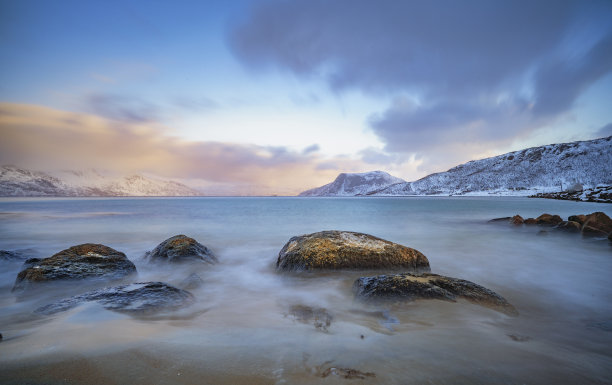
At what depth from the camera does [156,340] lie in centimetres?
294

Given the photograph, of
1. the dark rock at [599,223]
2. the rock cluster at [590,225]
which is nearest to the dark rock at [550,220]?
the rock cluster at [590,225]

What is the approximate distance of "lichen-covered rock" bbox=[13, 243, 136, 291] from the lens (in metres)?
5.37

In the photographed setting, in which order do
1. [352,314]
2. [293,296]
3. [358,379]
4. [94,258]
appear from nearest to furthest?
[358,379] → [352,314] → [293,296] → [94,258]

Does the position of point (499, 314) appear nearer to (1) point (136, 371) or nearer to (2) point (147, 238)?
(1) point (136, 371)

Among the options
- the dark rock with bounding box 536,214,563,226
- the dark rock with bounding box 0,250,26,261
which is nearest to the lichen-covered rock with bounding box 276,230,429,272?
the dark rock with bounding box 0,250,26,261

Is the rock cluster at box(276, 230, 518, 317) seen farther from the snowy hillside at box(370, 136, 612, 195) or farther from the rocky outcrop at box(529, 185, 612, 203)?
the snowy hillside at box(370, 136, 612, 195)

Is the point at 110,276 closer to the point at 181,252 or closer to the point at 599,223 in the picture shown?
the point at 181,252

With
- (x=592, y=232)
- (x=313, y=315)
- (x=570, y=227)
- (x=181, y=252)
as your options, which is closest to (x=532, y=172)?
(x=570, y=227)

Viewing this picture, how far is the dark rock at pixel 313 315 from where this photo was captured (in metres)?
3.60

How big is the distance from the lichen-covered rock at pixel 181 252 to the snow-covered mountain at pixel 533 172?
12204cm

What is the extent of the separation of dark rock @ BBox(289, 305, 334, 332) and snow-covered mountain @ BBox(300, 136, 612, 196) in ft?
401

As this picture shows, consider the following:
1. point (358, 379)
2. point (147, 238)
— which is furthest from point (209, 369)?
point (147, 238)

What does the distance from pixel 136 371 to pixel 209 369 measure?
2.04ft

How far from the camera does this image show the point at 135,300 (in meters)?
4.01
